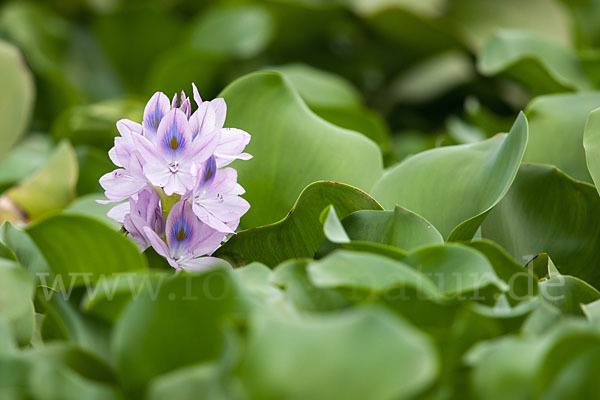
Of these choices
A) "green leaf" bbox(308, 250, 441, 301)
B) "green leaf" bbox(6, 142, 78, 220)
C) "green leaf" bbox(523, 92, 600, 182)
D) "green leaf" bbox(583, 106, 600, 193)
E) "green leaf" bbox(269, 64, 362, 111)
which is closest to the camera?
"green leaf" bbox(308, 250, 441, 301)

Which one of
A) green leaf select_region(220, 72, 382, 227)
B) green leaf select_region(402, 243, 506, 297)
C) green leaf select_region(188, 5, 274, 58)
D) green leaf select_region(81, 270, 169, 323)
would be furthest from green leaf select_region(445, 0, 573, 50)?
green leaf select_region(81, 270, 169, 323)

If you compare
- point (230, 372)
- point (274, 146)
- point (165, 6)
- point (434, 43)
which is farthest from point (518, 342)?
point (165, 6)

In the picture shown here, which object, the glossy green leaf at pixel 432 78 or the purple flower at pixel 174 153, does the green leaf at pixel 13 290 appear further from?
the glossy green leaf at pixel 432 78

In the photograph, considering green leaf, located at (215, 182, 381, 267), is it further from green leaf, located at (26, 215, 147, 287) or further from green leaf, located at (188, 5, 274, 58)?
green leaf, located at (188, 5, 274, 58)

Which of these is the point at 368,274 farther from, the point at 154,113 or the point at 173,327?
Result: the point at 154,113

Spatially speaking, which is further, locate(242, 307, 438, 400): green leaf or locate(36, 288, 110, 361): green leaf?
locate(36, 288, 110, 361): green leaf

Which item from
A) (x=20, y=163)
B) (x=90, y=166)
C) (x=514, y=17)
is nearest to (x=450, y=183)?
(x=90, y=166)

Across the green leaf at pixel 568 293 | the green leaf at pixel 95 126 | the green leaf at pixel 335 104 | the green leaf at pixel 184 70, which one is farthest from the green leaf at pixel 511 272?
the green leaf at pixel 184 70
